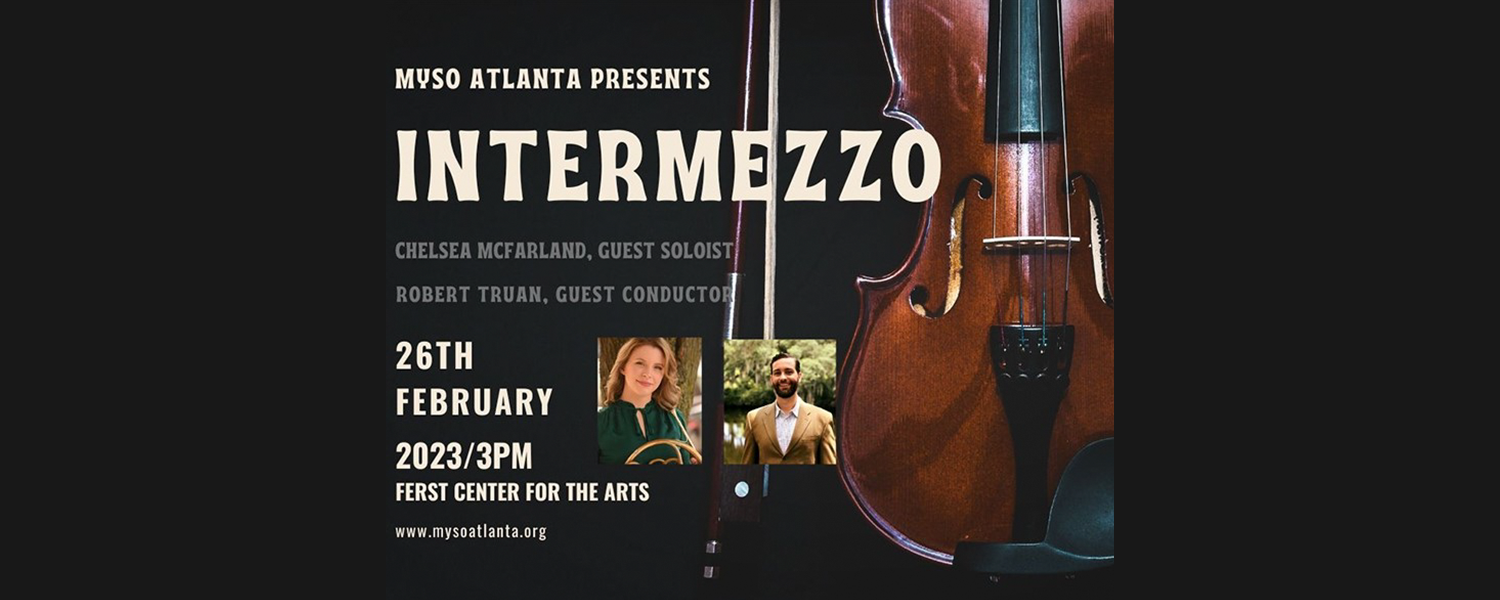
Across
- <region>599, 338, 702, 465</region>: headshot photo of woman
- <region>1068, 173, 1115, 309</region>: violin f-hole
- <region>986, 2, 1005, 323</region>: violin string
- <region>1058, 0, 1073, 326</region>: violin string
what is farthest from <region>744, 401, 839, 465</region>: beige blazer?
<region>1068, 173, 1115, 309</region>: violin f-hole

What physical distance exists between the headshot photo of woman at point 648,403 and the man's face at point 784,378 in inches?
9.5

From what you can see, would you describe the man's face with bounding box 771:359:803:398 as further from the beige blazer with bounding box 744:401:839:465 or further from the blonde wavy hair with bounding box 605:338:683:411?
the blonde wavy hair with bounding box 605:338:683:411

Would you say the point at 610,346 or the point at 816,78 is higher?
the point at 816,78

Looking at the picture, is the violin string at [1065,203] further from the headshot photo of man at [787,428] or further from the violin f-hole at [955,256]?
the headshot photo of man at [787,428]

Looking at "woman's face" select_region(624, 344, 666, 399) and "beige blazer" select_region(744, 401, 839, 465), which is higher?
"woman's face" select_region(624, 344, 666, 399)

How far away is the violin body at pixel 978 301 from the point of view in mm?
4562

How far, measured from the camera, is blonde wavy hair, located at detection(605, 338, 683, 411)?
4.61 m

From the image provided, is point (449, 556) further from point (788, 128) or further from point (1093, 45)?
point (1093, 45)

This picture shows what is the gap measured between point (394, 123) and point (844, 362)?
1613 mm

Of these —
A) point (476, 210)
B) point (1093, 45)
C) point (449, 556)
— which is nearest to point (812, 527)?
point (449, 556)

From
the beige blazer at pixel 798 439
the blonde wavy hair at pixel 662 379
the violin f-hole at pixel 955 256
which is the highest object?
the violin f-hole at pixel 955 256

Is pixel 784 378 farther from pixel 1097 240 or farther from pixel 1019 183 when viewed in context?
pixel 1097 240

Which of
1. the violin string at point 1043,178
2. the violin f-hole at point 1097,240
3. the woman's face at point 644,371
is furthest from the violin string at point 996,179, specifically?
the woman's face at point 644,371

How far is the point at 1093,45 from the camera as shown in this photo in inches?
182
